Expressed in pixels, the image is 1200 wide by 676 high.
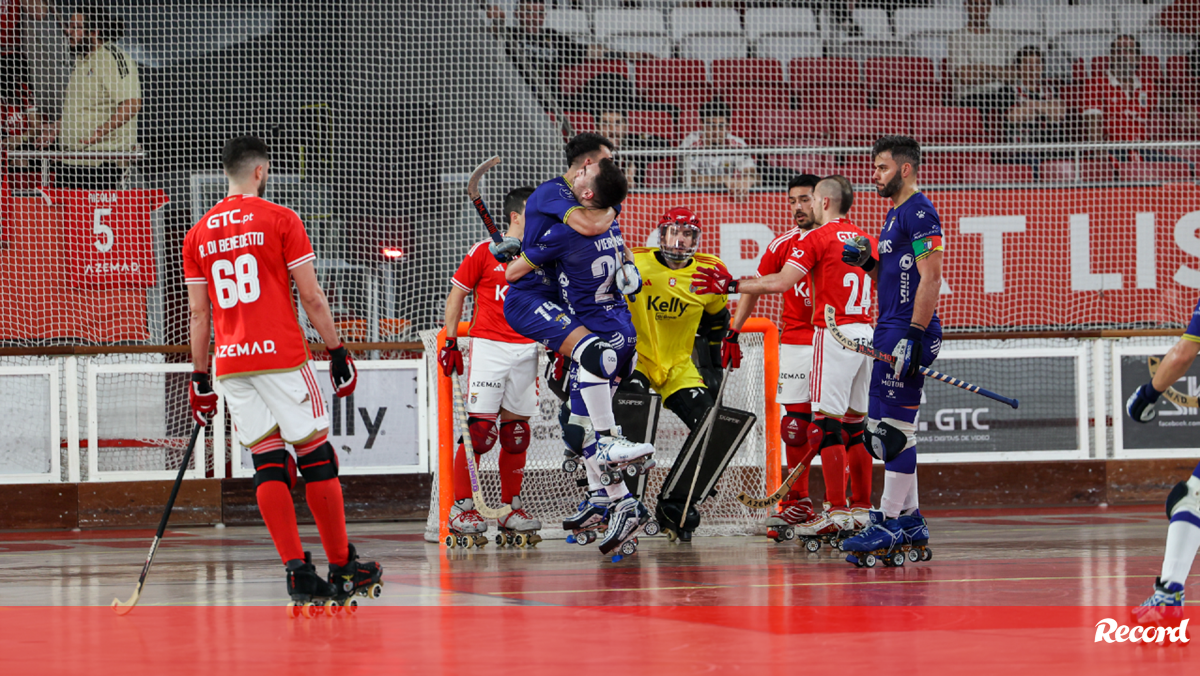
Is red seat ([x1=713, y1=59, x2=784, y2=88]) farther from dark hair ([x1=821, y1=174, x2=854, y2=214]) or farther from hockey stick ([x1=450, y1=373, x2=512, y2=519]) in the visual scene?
hockey stick ([x1=450, y1=373, x2=512, y2=519])

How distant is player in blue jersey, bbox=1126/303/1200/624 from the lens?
12.2 ft

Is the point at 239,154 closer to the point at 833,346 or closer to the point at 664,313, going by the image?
the point at 664,313

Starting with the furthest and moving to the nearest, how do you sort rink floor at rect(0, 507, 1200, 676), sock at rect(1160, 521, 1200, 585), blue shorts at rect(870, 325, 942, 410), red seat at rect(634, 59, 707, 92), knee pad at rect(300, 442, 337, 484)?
red seat at rect(634, 59, 707, 92)
blue shorts at rect(870, 325, 942, 410)
knee pad at rect(300, 442, 337, 484)
sock at rect(1160, 521, 1200, 585)
rink floor at rect(0, 507, 1200, 676)

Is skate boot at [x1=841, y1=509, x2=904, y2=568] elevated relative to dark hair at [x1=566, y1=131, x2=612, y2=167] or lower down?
lower down

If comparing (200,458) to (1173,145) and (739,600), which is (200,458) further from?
(1173,145)

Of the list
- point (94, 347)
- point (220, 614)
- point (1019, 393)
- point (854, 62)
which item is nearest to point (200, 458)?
point (94, 347)

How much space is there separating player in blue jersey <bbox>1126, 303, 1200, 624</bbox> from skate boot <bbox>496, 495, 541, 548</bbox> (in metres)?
3.89

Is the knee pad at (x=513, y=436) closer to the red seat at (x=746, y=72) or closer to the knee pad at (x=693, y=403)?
the knee pad at (x=693, y=403)

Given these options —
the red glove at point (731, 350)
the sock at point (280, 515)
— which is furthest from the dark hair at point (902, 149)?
the sock at point (280, 515)

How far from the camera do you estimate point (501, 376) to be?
7117 millimetres

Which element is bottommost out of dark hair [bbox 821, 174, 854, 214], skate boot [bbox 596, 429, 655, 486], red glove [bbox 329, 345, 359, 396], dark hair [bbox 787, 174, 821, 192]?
skate boot [bbox 596, 429, 655, 486]

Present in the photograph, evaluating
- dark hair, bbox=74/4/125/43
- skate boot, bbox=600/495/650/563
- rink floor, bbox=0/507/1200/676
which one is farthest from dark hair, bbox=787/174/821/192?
dark hair, bbox=74/4/125/43

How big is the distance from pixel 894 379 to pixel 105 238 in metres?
Result: 6.80

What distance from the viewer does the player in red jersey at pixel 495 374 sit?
23.3 feet
